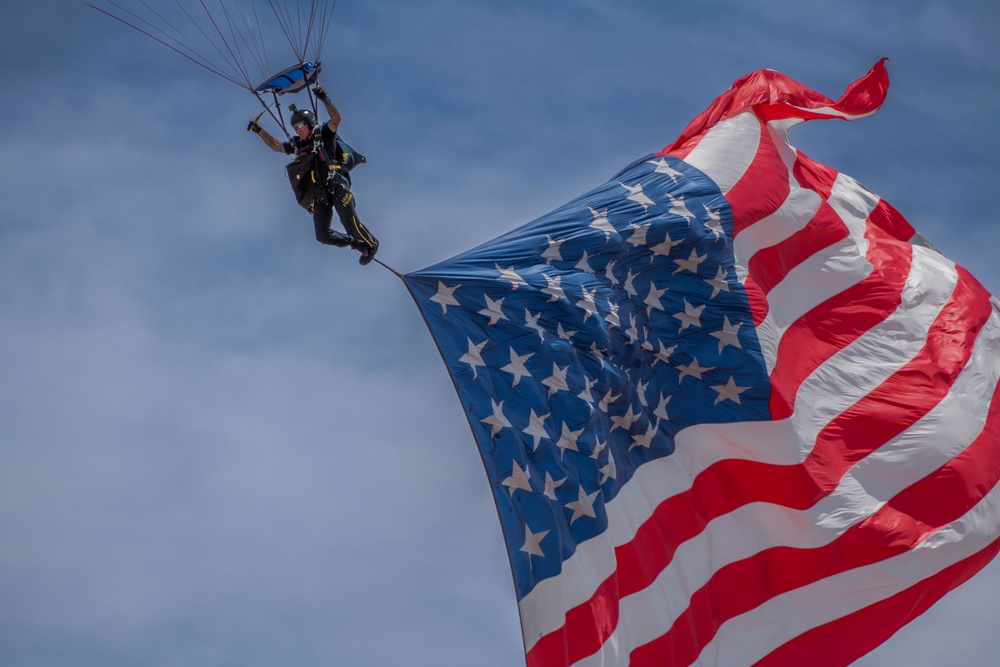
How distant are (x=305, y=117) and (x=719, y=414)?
5.95 meters

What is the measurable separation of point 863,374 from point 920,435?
1.03 metres

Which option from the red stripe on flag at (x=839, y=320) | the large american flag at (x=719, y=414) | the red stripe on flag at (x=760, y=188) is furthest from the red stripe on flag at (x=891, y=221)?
the red stripe on flag at (x=760, y=188)

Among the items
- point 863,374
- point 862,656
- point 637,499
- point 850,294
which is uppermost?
point 850,294

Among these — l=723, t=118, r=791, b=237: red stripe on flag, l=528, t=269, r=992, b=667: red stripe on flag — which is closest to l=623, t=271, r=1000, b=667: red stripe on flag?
l=528, t=269, r=992, b=667: red stripe on flag

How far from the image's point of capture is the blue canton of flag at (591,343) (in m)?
16.5

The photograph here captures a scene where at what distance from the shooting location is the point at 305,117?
54.9ft

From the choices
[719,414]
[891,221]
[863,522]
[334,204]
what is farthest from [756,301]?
[334,204]

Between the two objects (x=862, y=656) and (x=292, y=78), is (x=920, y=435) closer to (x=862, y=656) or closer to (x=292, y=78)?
(x=862, y=656)

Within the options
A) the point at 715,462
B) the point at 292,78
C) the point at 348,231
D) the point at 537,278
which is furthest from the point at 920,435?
the point at 292,78

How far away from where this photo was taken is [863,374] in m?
19.1

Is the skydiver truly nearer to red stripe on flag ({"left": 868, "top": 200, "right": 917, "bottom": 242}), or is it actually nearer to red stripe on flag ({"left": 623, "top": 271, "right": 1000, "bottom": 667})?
red stripe on flag ({"left": 623, "top": 271, "right": 1000, "bottom": 667})

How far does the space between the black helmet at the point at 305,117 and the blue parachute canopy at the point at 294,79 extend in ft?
0.94

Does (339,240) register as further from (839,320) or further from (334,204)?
(839,320)

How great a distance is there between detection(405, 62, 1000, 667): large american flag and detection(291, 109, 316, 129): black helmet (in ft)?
6.90
